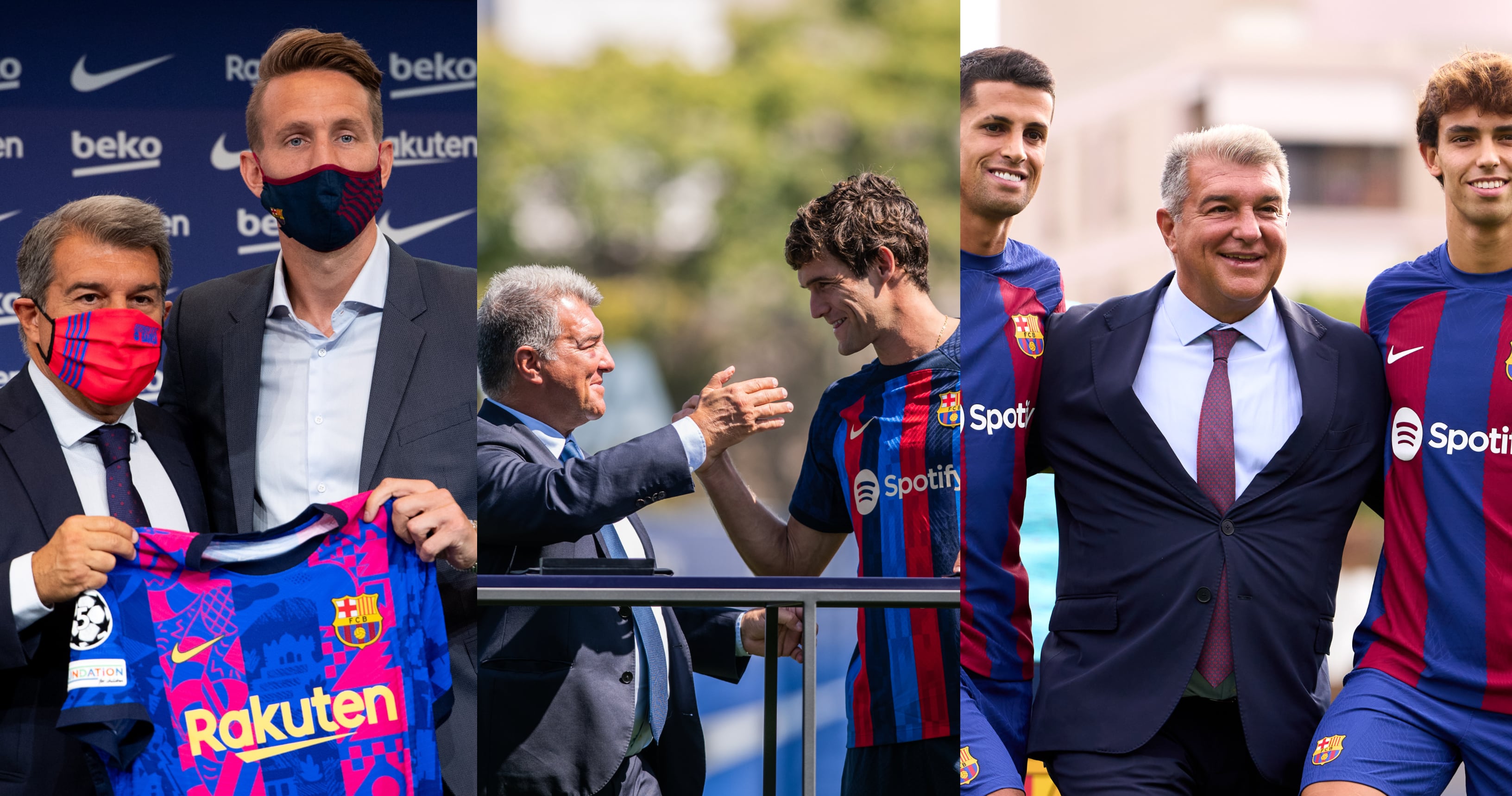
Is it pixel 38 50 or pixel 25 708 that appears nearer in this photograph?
pixel 25 708

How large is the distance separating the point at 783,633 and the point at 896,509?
0.38m

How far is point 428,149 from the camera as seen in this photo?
4.09 meters

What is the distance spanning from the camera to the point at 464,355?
131 inches

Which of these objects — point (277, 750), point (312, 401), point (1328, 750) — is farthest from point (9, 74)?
point (1328, 750)

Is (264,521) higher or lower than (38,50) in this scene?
lower

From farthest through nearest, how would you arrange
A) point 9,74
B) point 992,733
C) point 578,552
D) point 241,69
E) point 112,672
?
point 241,69
point 9,74
point 992,733
point 578,552
point 112,672

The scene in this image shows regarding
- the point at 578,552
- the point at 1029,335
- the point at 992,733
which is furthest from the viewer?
the point at 1029,335

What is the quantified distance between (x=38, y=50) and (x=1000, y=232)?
287cm

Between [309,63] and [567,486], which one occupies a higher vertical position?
[309,63]

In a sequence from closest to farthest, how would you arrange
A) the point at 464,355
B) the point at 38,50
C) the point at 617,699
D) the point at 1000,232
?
the point at 617,699, the point at 1000,232, the point at 464,355, the point at 38,50

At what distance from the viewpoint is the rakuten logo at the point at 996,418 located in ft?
10.1

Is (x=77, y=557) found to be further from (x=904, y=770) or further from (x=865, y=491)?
(x=904, y=770)

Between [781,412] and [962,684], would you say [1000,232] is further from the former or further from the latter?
[962,684]

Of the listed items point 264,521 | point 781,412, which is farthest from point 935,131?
point 264,521
